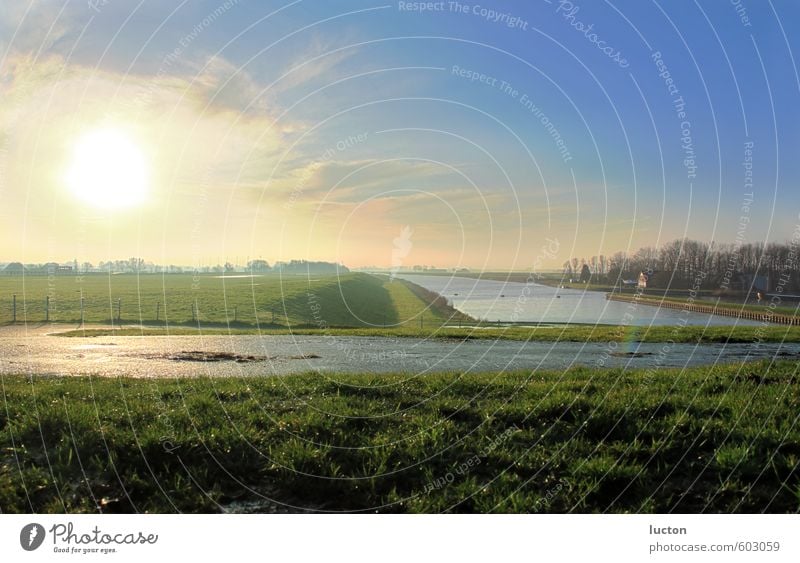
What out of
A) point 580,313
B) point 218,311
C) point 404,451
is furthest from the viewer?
point 580,313

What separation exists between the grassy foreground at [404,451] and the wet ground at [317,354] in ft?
15.7

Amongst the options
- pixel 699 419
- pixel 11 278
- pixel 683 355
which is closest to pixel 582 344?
pixel 683 355

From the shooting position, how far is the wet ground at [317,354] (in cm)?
1449

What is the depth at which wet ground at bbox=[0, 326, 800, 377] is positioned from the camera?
47.5ft

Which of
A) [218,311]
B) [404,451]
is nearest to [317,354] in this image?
[404,451]

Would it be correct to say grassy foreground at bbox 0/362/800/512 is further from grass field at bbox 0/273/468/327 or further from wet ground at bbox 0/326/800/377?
grass field at bbox 0/273/468/327

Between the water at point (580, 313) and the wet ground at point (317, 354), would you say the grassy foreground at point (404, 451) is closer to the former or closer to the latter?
the wet ground at point (317, 354)

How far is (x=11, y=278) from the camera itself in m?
55.8

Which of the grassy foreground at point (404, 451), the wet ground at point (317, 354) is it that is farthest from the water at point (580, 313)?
the grassy foreground at point (404, 451)

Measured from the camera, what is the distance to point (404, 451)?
6699 mm

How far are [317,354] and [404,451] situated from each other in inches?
458

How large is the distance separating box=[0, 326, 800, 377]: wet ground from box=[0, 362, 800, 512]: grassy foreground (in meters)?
4.78

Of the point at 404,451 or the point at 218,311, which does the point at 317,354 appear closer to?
the point at 404,451
